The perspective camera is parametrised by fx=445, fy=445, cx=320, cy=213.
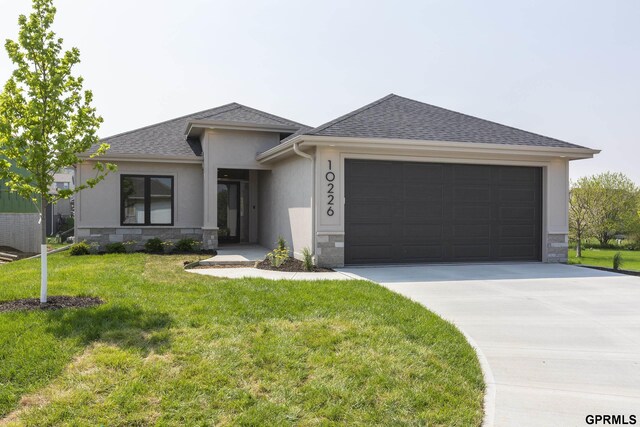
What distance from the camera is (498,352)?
4777mm

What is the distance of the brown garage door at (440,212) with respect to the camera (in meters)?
10.6

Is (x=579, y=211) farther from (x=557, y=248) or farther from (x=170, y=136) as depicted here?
(x=170, y=136)

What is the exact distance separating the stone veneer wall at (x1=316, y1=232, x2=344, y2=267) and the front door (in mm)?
6993

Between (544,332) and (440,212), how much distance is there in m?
5.80

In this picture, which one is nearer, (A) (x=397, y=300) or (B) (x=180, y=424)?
(B) (x=180, y=424)

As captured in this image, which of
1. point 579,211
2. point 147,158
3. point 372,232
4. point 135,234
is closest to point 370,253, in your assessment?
point 372,232

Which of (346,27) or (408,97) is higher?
(346,27)

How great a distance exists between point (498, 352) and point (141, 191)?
12.4m

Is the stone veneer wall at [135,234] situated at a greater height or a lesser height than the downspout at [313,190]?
lesser

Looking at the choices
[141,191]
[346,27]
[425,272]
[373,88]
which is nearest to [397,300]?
[425,272]

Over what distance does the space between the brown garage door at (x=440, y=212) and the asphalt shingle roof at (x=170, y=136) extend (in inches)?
187

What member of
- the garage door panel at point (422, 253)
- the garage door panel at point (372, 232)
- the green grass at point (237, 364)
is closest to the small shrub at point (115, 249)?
the green grass at point (237, 364)

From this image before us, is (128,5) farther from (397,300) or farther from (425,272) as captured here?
(425,272)

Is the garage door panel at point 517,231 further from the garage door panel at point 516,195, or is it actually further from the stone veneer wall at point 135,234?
the stone veneer wall at point 135,234
